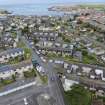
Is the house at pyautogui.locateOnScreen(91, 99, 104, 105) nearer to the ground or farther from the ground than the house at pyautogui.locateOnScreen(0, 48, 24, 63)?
nearer to the ground

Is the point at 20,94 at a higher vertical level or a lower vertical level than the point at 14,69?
lower

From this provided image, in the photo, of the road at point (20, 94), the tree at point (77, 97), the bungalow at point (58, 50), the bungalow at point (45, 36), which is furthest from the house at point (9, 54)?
the tree at point (77, 97)

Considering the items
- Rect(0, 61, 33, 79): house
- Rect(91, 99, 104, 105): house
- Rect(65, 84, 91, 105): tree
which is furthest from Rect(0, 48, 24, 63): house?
Rect(91, 99, 104, 105): house

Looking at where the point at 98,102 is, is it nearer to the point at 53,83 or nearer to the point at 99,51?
the point at 53,83

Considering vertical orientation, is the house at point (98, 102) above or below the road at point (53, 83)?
below

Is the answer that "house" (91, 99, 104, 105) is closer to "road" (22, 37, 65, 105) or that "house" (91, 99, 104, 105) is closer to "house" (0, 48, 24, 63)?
"road" (22, 37, 65, 105)

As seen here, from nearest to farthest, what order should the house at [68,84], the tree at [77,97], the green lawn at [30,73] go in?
the tree at [77,97] → the house at [68,84] → the green lawn at [30,73]

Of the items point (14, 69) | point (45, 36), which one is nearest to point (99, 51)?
point (45, 36)

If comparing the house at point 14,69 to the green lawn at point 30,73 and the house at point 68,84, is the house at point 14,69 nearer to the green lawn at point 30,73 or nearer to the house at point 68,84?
the green lawn at point 30,73

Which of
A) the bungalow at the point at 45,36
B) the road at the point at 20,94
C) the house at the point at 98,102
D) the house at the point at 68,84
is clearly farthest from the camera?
the bungalow at the point at 45,36
